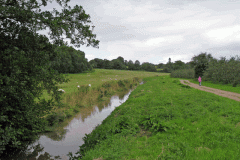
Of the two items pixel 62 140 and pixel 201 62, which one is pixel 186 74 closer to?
pixel 201 62

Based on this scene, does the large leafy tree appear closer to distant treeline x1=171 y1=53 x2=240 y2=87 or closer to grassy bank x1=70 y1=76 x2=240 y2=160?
grassy bank x1=70 y1=76 x2=240 y2=160

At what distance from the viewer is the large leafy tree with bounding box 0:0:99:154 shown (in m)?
5.61

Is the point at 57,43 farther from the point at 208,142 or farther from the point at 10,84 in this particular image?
the point at 208,142

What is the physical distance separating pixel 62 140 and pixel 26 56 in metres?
5.73

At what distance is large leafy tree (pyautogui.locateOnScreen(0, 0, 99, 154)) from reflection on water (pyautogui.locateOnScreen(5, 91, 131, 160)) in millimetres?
948

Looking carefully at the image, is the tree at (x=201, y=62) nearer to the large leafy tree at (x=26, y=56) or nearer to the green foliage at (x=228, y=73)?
the green foliage at (x=228, y=73)

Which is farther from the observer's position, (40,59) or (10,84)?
(40,59)

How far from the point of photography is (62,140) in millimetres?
9250

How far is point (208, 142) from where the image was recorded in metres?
4.89

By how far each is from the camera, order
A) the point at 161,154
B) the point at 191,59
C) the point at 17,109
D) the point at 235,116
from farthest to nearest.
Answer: the point at 191,59, the point at 235,116, the point at 17,109, the point at 161,154

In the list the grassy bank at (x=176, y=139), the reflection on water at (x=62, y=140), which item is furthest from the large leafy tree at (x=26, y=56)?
the grassy bank at (x=176, y=139)

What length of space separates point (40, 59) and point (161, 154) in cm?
675

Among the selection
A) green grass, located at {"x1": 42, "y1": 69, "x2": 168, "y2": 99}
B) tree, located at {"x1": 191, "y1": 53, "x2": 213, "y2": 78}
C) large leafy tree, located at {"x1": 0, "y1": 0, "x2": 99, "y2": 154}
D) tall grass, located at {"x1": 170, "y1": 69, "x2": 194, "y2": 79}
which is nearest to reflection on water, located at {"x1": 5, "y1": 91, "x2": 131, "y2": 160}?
large leafy tree, located at {"x1": 0, "y1": 0, "x2": 99, "y2": 154}

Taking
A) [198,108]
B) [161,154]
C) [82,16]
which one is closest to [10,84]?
[82,16]
